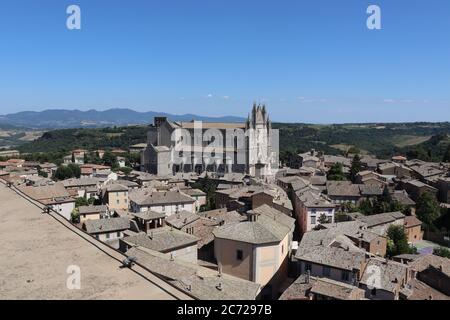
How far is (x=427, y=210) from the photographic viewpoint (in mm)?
47156

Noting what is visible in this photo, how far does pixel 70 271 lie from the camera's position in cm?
1415

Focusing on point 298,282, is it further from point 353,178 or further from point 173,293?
point 353,178

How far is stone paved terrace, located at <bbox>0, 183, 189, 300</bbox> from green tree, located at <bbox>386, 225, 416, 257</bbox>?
26549 millimetres

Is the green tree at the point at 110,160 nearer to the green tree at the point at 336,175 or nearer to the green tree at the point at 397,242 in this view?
the green tree at the point at 336,175

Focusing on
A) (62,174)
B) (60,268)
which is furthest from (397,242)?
(62,174)

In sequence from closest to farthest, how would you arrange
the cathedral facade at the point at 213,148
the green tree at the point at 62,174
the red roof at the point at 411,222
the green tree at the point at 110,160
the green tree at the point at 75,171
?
the red roof at the point at 411,222
the green tree at the point at 62,174
the green tree at the point at 75,171
the cathedral facade at the point at 213,148
the green tree at the point at 110,160

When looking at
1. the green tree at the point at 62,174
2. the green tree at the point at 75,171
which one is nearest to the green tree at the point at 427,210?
the green tree at the point at 75,171

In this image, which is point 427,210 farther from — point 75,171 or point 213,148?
point 75,171

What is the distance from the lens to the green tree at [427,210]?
46.2 m

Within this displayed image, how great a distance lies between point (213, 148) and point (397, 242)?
46923 mm

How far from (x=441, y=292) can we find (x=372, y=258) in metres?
4.75

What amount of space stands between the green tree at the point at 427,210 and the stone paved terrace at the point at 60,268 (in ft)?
132

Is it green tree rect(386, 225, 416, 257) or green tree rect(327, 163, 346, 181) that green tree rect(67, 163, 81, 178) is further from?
green tree rect(386, 225, 416, 257)

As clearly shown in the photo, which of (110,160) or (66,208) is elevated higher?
(110,160)
